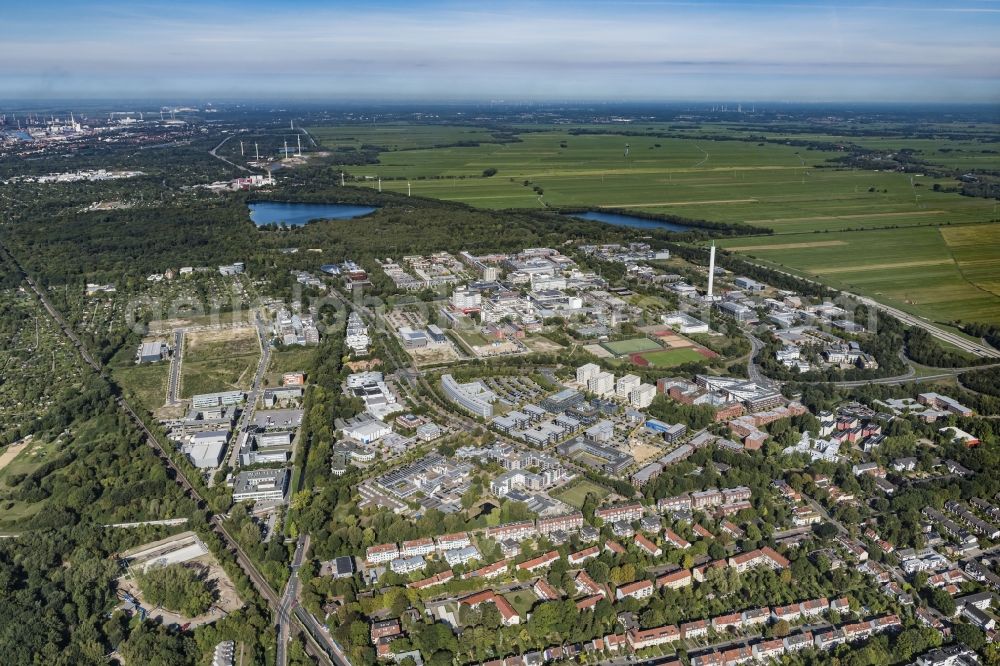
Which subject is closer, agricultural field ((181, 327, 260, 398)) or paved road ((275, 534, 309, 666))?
paved road ((275, 534, 309, 666))

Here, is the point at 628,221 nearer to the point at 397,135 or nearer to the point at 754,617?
the point at 754,617

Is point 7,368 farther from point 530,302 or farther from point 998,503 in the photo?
point 998,503

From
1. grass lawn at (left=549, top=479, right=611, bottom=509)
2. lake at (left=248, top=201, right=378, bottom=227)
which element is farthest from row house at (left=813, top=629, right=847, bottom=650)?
lake at (left=248, top=201, right=378, bottom=227)

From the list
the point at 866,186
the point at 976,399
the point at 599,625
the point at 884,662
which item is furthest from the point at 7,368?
the point at 866,186

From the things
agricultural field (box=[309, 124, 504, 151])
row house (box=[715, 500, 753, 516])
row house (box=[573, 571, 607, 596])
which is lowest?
row house (box=[573, 571, 607, 596])

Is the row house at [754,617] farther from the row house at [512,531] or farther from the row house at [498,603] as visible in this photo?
the row house at [512,531]

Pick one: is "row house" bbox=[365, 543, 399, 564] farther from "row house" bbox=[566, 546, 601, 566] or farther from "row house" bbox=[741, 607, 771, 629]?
"row house" bbox=[741, 607, 771, 629]

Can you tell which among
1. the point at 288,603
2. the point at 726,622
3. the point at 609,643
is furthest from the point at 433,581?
the point at 726,622
